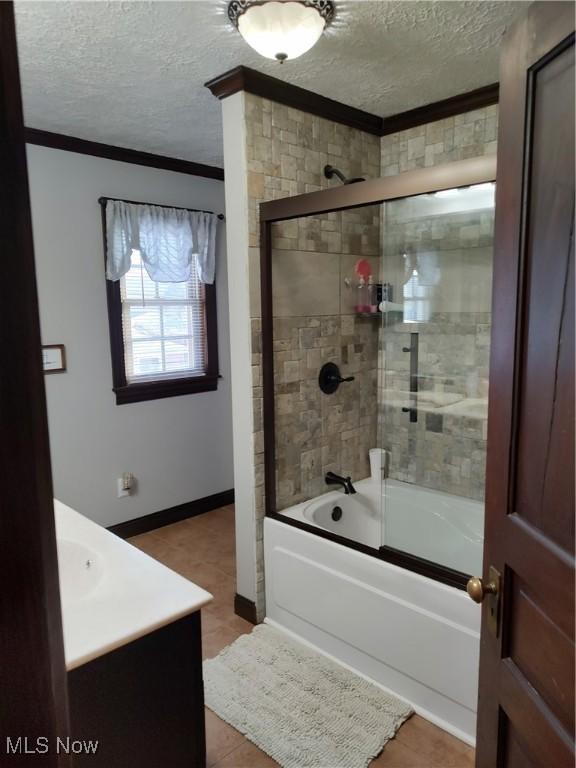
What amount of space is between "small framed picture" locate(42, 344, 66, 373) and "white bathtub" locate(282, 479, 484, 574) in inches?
64.5

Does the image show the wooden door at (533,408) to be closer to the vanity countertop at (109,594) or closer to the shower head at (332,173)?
the vanity countertop at (109,594)

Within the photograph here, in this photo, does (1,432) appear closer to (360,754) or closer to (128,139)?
(360,754)

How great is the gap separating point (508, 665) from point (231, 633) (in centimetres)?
178

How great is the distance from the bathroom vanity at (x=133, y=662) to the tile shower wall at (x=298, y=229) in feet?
3.66

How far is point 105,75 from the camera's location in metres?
2.31

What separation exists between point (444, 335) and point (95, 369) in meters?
2.13

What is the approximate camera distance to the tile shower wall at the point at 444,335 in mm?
2711

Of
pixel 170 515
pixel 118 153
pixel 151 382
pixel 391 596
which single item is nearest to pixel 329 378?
pixel 391 596

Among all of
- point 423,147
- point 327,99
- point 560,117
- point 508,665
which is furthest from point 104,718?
point 423,147

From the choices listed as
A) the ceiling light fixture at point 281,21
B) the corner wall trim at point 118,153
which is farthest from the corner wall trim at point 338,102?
the corner wall trim at point 118,153

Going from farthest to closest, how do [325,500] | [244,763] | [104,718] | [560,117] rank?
[325,500] < [244,763] < [104,718] < [560,117]

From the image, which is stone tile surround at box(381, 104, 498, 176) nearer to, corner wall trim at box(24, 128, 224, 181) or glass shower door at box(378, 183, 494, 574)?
glass shower door at box(378, 183, 494, 574)

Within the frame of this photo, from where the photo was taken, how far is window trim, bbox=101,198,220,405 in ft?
11.3

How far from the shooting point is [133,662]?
1.34 metres
